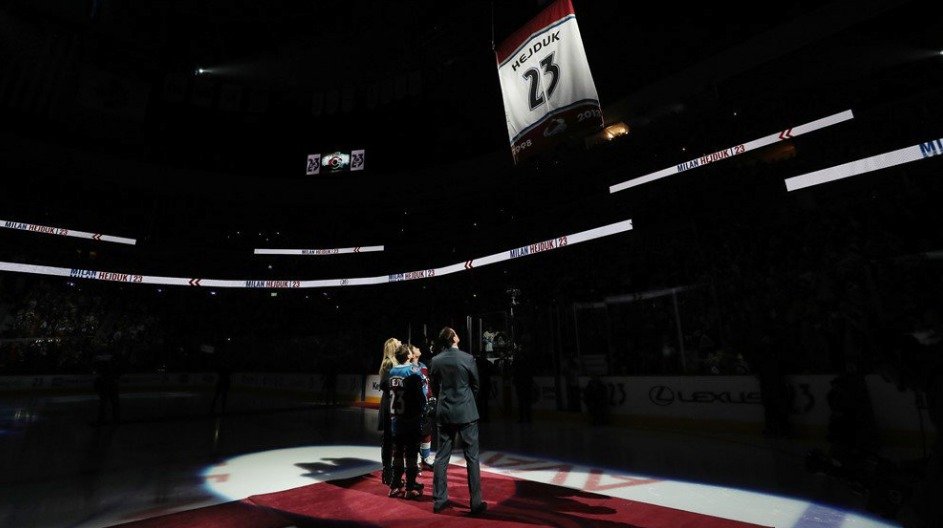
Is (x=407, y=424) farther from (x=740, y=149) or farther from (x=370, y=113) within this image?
(x=370, y=113)

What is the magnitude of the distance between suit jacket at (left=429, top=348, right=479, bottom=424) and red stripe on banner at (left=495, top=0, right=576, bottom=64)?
4294 millimetres

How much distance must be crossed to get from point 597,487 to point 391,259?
19419 mm

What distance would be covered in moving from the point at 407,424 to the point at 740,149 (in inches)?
554

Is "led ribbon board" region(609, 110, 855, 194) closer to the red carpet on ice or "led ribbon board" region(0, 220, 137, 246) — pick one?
the red carpet on ice

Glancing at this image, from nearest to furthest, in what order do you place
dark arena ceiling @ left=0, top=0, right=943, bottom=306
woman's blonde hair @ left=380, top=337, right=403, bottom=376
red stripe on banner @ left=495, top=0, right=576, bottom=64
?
woman's blonde hair @ left=380, top=337, right=403, bottom=376 < red stripe on banner @ left=495, top=0, right=576, bottom=64 < dark arena ceiling @ left=0, top=0, right=943, bottom=306

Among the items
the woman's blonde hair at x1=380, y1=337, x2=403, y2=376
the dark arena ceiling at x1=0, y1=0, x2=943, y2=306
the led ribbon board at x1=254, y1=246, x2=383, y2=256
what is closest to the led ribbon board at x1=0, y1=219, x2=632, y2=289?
the dark arena ceiling at x1=0, y1=0, x2=943, y2=306

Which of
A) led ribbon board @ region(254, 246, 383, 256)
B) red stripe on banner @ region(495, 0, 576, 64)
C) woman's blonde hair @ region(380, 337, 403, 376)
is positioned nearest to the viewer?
woman's blonde hair @ region(380, 337, 403, 376)

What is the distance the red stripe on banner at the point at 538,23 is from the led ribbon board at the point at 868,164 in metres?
9.96

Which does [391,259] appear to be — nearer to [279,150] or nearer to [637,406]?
[279,150]

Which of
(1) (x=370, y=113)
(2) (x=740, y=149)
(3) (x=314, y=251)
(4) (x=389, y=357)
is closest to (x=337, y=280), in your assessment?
(3) (x=314, y=251)

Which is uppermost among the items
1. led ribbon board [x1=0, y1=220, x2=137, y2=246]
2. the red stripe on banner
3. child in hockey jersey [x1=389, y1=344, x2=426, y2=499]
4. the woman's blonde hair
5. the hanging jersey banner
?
led ribbon board [x1=0, y1=220, x2=137, y2=246]

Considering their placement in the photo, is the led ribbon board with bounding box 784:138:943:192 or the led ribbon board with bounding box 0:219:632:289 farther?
the led ribbon board with bounding box 0:219:632:289

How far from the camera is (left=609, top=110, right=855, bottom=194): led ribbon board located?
12195 millimetres

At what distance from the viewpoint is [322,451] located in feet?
23.2
